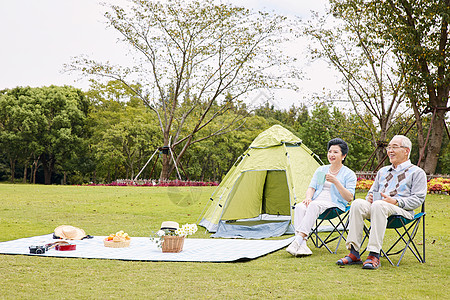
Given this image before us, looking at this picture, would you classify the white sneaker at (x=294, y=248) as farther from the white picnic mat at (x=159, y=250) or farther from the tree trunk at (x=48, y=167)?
the tree trunk at (x=48, y=167)

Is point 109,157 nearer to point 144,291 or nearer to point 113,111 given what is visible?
point 113,111

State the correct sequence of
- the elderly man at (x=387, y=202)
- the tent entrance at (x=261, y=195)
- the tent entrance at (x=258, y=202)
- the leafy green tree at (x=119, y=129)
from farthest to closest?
the leafy green tree at (x=119, y=129) < the tent entrance at (x=261, y=195) < the tent entrance at (x=258, y=202) < the elderly man at (x=387, y=202)

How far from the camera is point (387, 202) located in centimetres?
421

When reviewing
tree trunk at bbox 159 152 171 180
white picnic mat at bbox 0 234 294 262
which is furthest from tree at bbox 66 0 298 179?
white picnic mat at bbox 0 234 294 262

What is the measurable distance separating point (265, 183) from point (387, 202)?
434cm

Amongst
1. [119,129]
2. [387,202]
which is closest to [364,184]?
[387,202]

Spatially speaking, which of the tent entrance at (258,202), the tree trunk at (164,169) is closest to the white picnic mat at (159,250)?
the tent entrance at (258,202)

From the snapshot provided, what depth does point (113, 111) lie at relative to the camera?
99.0ft

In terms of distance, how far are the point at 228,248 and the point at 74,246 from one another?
175cm

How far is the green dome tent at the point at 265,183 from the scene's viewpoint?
695 cm

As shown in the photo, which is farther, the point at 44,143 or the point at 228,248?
the point at 44,143

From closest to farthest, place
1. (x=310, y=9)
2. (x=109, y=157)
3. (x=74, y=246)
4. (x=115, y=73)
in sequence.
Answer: (x=74, y=246), (x=310, y=9), (x=115, y=73), (x=109, y=157)

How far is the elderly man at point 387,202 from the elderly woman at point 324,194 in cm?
53

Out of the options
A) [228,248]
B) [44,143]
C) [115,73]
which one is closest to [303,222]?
[228,248]
